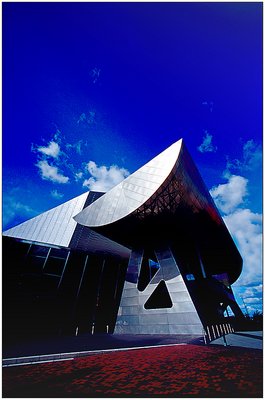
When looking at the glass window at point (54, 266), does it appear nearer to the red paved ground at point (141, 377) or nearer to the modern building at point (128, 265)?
the modern building at point (128, 265)

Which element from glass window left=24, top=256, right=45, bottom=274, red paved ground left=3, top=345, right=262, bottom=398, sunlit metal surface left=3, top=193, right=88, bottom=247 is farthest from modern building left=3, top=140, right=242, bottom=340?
red paved ground left=3, top=345, right=262, bottom=398

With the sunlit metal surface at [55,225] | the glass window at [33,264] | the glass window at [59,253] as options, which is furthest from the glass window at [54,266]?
the sunlit metal surface at [55,225]

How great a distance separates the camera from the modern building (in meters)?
15.7

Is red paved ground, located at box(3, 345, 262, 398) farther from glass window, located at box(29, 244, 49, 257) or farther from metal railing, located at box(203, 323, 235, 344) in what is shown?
glass window, located at box(29, 244, 49, 257)

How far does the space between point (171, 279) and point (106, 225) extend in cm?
682

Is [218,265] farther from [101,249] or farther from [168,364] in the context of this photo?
[168,364]

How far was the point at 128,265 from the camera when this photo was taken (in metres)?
20.4

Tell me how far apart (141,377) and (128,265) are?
15119mm

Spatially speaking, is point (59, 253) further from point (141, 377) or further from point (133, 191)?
point (141, 377)

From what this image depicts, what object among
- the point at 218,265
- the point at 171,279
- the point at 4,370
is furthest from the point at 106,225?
the point at 218,265

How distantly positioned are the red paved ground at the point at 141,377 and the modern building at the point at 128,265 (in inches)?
360

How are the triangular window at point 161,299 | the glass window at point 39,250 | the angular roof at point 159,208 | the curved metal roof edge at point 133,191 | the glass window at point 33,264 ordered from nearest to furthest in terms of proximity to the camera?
the curved metal roof edge at point 133,191 → the angular roof at point 159,208 → the glass window at point 33,264 → the glass window at point 39,250 → the triangular window at point 161,299

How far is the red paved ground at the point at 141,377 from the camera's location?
4.46m

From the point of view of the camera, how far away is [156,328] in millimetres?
16469
